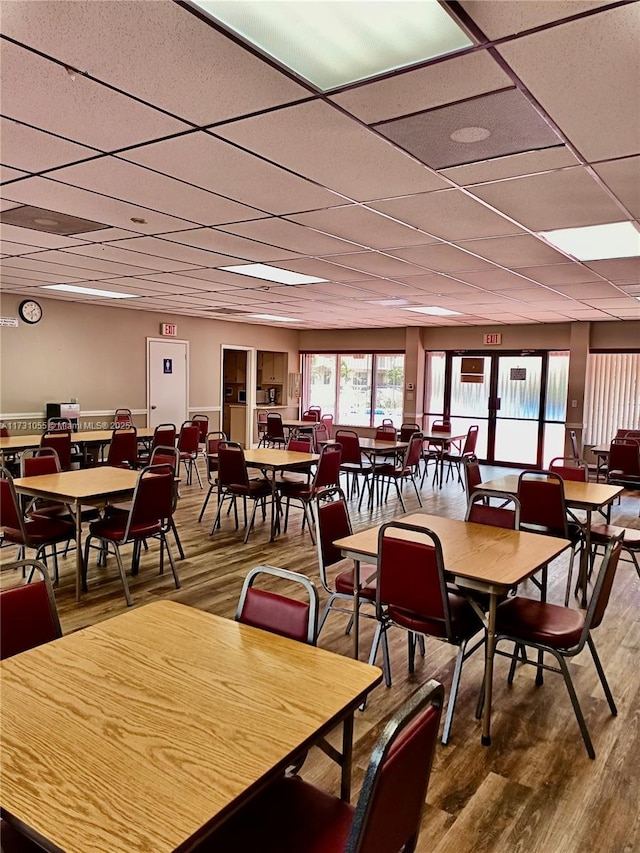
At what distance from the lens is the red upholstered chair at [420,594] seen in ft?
8.15

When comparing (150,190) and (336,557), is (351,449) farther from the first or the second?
(150,190)

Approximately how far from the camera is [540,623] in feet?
Result: 8.61

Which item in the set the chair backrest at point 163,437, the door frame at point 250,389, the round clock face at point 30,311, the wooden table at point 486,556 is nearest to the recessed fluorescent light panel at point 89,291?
the round clock face at point 30,311

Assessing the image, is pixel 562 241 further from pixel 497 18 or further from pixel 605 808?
pixel 605 808

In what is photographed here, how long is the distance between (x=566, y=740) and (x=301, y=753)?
183 centimetres

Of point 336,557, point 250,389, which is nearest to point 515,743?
point 336,557

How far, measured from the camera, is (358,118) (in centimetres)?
234

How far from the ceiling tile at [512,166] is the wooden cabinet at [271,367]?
9942 mm

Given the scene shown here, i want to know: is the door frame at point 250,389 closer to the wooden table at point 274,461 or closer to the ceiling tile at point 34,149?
the wooden table at point 274,461

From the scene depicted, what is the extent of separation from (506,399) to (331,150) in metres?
8.87

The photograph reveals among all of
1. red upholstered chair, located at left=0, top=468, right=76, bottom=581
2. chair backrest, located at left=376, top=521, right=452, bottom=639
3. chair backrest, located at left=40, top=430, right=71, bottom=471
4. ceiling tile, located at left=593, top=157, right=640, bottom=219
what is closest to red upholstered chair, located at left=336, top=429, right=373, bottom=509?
chair backrest, located at left=40, top=430, right=71, bottom=471

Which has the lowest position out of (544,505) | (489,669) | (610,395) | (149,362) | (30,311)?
(489,669)

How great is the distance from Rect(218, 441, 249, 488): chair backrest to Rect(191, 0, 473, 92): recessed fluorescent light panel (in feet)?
12.9

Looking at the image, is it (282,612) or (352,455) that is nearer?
(282,612)
